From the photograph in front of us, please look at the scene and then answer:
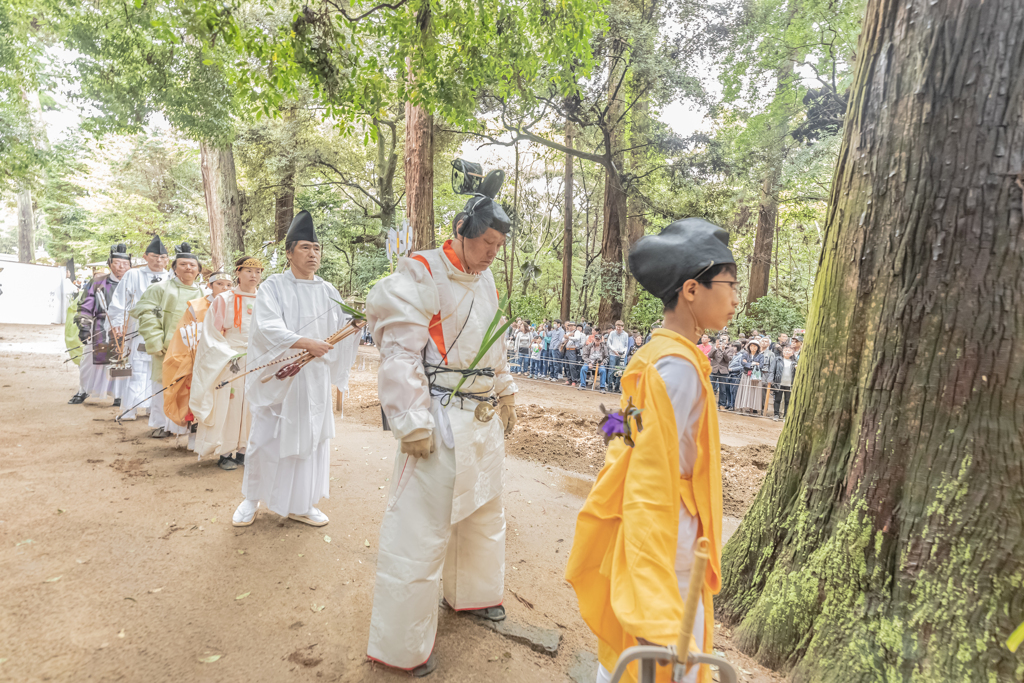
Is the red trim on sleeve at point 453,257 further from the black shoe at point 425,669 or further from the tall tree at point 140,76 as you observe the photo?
the tall tree at point 140,76

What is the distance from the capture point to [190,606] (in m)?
2.83

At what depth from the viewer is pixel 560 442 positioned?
7.04 meters

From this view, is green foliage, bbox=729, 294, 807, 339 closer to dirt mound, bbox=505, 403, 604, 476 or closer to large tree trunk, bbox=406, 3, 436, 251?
dirt mound, bbox=505, 403, 604, 476

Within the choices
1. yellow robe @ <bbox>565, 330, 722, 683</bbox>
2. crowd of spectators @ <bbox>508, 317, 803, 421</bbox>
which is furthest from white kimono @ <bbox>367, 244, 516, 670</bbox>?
crowd of spectators @ <bbox>508, 317, 803, 421</bbox>

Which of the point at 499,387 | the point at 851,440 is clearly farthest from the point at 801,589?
the point at 499,387

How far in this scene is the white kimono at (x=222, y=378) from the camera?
5035 mm

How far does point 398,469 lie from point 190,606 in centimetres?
148

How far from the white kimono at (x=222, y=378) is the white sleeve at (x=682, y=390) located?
465 centimetres

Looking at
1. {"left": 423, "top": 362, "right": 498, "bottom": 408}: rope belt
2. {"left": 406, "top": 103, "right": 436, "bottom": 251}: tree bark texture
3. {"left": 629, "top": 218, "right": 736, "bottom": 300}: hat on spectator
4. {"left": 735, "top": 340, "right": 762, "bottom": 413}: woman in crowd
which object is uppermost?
{"left": 406, "top": 103, "right": 436, "bottom": 251}: tree bark texture

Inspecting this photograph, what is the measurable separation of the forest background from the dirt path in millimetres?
2869

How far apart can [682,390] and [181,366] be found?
18.8 feet

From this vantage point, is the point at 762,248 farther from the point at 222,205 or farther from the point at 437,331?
the point at 437,331

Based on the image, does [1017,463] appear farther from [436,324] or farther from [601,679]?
[436,324]

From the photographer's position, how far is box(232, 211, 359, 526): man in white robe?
3.81m
